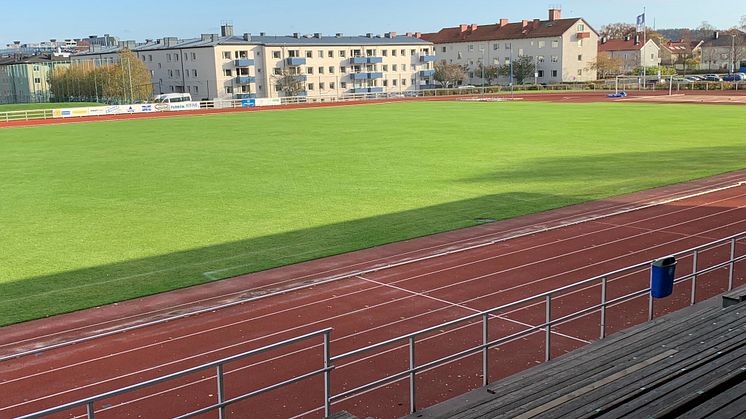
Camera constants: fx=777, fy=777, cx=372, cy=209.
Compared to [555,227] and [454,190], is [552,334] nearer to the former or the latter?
[555,227]

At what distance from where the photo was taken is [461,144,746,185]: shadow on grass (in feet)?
92.1

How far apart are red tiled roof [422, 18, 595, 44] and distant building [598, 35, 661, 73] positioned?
1986 cm

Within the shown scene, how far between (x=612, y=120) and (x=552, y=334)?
44.1 metres

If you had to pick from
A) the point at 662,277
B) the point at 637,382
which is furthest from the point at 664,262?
the point at 637,382

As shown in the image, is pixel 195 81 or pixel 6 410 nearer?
pixel 6 410

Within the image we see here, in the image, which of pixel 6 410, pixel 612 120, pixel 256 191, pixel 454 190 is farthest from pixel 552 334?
pixel 612 120

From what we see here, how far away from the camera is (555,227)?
19.9 metres

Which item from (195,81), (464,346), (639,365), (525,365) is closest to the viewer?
(639,365)

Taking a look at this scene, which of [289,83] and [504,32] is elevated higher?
[504,32]

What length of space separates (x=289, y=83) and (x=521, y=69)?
1543 inches

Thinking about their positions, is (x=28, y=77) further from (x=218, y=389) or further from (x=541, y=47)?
(x=218, y=389)

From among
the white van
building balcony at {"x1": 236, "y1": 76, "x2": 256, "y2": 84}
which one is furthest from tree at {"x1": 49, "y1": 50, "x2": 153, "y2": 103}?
building balcony at {"x1": 236, "y1": 76, "x2": 256, "y2": 84}

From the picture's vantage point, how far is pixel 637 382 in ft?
26.6

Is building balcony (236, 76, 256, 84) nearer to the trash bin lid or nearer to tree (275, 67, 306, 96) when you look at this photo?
tree (275, 67, 306, 96)
